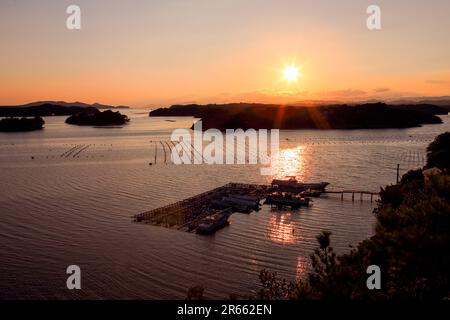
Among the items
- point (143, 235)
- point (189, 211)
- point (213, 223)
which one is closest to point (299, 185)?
point (189, 211)

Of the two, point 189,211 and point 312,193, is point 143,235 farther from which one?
point 312,193

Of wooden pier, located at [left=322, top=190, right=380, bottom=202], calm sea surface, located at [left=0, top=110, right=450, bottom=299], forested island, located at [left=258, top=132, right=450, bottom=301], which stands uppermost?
forested island, located at [left=258, top=132, right=450, bottom=301]

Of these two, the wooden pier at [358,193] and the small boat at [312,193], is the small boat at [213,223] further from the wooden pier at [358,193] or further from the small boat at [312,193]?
the wooden pier at [358,193]

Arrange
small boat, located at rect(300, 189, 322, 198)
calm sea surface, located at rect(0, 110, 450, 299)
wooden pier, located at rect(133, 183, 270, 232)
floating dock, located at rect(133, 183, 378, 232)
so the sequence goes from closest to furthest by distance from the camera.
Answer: calm sea surface, located at rect(0, 110, 450, 299)
wooden pier, located at rect(133, 183, 270, 232)
floating dock, located at rect(133, 183, 378, 232)
small boat, located at rect(300, 189, 322, 198)

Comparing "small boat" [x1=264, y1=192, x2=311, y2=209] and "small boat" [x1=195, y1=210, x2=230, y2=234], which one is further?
"small boat" [x1=264, y1=192, x2=311, y2=209]

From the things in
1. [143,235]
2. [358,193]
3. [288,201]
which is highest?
[358,193]

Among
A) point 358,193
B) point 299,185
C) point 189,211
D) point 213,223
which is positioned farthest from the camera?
point 299,185

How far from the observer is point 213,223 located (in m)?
40.9

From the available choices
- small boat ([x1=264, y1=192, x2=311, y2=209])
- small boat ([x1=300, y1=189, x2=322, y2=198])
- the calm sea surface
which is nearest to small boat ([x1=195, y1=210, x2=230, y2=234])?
the calm sea surface

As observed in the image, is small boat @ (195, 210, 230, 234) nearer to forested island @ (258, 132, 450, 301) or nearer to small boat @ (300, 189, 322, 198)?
small boat @ (300, 189, 322, 198)

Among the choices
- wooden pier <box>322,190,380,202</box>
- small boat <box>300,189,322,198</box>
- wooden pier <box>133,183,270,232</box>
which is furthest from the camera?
small boat <box>300,189,322,198</box>

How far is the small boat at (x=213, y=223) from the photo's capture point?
130 ft

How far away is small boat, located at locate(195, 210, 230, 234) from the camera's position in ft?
130

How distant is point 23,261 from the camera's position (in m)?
32.0
